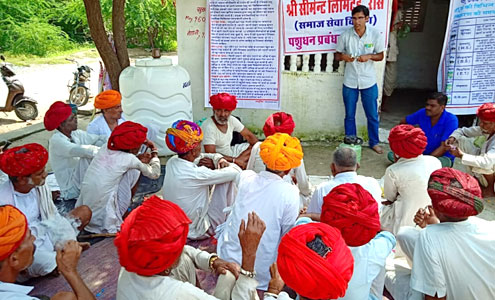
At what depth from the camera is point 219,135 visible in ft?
15.0

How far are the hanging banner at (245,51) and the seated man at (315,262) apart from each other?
463 cm

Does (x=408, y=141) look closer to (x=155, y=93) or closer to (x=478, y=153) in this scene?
(x=478, y=153)

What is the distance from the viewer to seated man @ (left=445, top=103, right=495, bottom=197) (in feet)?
12.8

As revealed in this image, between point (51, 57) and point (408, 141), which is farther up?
point (51, 57)

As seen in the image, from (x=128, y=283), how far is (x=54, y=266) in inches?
61.2

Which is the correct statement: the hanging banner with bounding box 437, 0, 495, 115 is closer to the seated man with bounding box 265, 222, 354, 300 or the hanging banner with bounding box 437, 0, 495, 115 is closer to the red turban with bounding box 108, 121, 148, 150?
the red turban with bounding box 108, 121, 148, 150

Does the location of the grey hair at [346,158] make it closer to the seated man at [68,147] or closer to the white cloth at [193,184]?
the white cloth at [193,184]

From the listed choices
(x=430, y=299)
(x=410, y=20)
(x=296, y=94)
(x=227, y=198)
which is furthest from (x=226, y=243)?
(x=410, y=20)

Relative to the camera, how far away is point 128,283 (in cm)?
191

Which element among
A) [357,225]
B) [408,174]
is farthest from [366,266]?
[408,174]

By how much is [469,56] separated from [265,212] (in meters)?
4.28

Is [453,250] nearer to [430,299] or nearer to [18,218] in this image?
[430,299]

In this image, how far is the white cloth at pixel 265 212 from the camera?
9.20 ft

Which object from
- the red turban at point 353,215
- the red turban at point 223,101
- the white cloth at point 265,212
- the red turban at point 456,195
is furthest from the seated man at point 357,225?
the red turban at point 223,101
